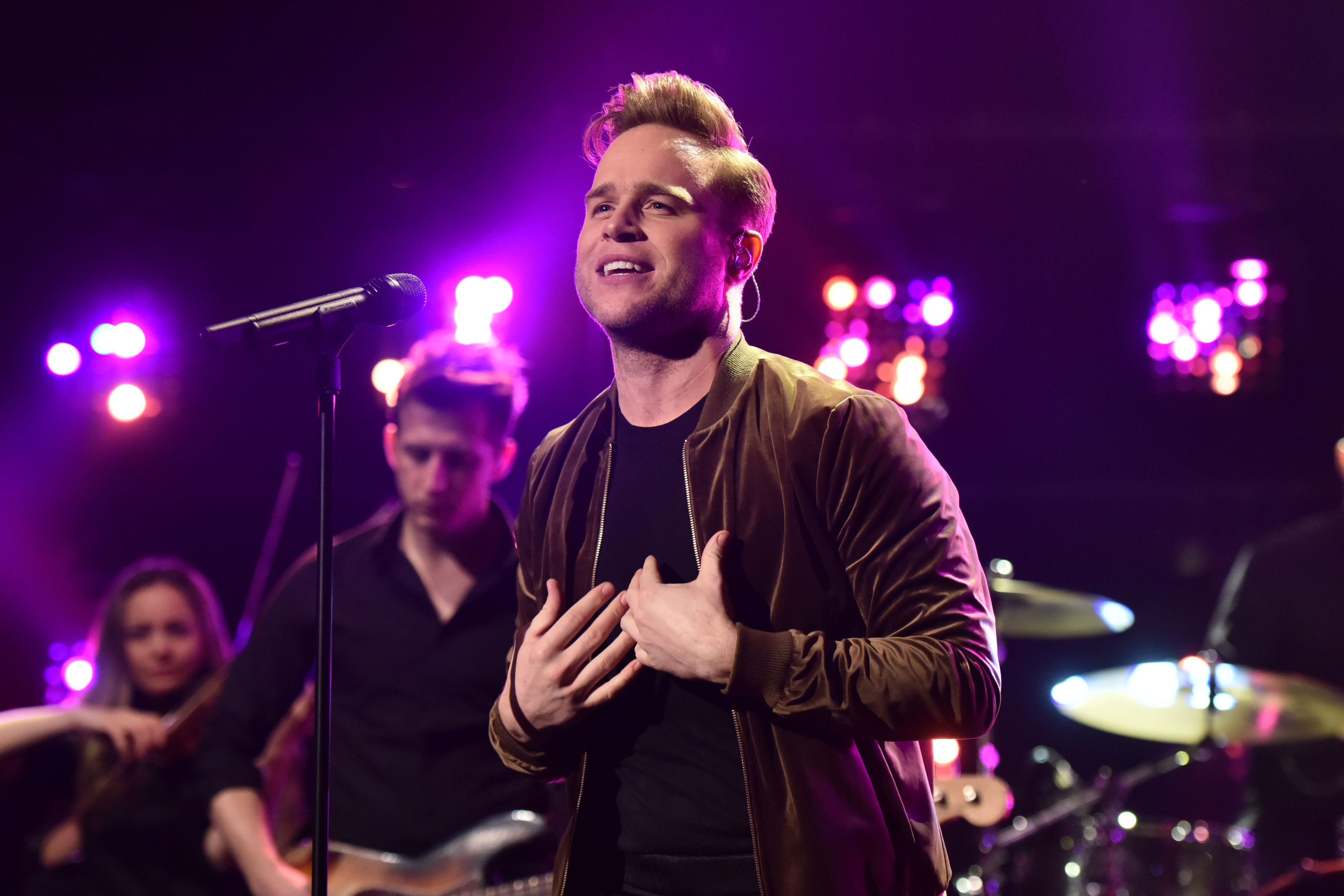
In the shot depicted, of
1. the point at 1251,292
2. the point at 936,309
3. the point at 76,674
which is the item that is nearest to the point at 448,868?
the point at 76,674

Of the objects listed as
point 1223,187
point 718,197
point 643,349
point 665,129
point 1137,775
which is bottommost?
point 1137,775

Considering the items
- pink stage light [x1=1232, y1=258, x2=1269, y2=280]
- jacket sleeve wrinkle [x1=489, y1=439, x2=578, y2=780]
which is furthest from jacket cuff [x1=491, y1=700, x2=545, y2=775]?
pink stage light [x1=1232, y1=258, x2=1269, y2=280]

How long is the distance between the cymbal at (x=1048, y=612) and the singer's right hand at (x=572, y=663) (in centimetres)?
327

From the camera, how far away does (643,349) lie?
6.94ft

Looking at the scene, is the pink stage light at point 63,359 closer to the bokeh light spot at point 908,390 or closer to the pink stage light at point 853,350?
the pink stage light at point 853,350

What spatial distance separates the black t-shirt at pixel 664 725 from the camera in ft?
6.11

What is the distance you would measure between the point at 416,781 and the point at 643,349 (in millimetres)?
1952

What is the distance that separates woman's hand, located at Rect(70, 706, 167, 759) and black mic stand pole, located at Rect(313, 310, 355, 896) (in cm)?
267

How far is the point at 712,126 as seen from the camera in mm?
2223

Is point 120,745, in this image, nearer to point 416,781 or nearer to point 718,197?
point 416,781

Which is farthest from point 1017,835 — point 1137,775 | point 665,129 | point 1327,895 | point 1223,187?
point 1223,187

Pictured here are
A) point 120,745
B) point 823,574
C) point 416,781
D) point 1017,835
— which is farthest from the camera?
point 1017,835

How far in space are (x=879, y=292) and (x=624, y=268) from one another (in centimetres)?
532

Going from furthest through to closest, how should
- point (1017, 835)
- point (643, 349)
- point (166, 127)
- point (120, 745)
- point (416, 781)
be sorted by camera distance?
point (166, 127)
point (1017, 835)
point (120, 745)
point (416, 781)
point (643, 349)
